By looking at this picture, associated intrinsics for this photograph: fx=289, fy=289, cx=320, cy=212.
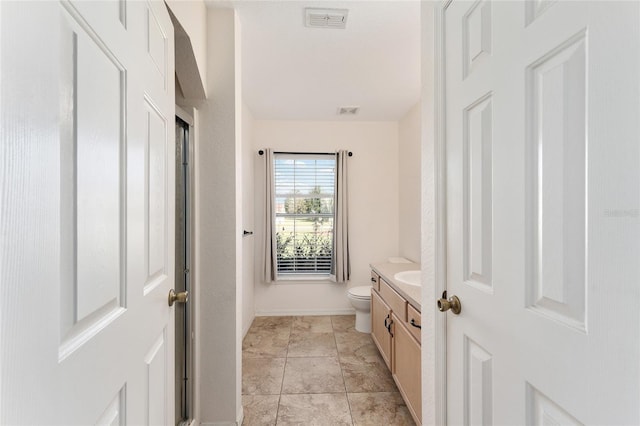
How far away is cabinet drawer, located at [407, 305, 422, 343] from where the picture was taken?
164 centimetres

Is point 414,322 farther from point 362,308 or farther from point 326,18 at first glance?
point 326,18

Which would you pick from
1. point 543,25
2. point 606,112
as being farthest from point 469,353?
point 543,25

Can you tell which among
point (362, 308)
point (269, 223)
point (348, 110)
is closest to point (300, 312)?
point (362, 308)

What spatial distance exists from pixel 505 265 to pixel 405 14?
1.65 metres

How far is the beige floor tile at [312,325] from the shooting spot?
3.23 metres

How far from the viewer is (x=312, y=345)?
112 inches

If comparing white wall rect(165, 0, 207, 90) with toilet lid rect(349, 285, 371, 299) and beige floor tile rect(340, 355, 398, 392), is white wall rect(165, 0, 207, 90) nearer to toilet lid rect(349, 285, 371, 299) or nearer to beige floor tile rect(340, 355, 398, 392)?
beige floor tile rect(340, 355, 398, 392)

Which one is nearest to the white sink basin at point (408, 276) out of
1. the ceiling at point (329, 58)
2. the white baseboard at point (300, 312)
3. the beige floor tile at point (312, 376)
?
the beige floor tile at point (312, 376)

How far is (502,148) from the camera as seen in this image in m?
0.74

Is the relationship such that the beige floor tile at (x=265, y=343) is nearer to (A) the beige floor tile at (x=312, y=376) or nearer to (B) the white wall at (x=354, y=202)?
(A) the beige floor tile at (x=312, y=376)

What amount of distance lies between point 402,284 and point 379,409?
2.73 feet

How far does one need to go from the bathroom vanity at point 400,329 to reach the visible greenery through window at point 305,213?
4.09ft

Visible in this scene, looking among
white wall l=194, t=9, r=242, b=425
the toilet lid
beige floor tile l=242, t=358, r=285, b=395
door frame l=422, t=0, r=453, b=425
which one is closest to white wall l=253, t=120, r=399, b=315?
the toilet lid

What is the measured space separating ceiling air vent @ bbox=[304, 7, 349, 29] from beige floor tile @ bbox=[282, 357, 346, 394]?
2.49 metres
